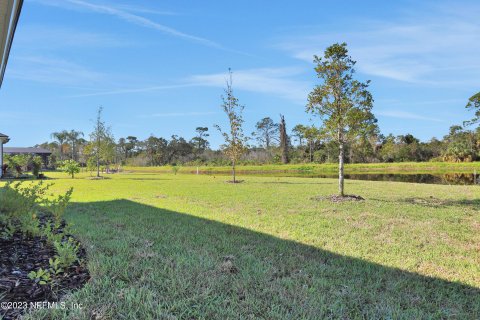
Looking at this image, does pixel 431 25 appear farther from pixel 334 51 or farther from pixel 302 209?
pixel 302 209

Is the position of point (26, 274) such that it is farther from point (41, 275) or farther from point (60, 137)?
point (60, 137)

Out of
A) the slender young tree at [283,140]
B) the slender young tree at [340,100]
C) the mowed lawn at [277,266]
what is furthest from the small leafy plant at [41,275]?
the slender young tree at [283,140]

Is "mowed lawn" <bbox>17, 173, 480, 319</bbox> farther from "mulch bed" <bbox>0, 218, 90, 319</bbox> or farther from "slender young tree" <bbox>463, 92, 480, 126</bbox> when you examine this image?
"slender young tree" <bbox>463, 92, 480, 126</bbox>

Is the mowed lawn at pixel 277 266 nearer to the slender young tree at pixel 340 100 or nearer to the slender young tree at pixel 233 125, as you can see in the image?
the slender young tree at pixel 340 100

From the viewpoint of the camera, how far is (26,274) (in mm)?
2867

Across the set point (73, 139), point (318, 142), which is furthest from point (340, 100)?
point (73, 139)

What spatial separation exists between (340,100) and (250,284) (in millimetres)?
7603

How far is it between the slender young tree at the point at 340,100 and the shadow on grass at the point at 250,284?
18.7 ft

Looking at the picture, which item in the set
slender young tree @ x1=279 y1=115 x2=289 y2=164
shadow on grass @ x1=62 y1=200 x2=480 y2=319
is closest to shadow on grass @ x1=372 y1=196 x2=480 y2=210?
shadow on grass @ x1=62 y1=200 x2=480 y2=319

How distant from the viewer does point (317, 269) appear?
323 cm

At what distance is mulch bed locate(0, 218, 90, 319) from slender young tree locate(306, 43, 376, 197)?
7479 mm

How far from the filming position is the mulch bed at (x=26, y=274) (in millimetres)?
2446

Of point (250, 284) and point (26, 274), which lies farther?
point (26, 274)

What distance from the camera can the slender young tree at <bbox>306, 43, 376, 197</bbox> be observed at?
905cm
